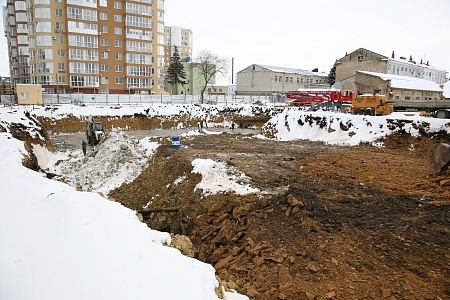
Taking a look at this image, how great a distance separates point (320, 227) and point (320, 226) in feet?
0.13

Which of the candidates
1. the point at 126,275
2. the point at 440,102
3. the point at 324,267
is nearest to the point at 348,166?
the point at 324,267

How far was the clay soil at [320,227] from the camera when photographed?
5047mm

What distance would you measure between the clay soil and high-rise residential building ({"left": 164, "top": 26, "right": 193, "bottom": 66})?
82757 mm

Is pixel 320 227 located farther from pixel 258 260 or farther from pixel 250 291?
pixel 250 291

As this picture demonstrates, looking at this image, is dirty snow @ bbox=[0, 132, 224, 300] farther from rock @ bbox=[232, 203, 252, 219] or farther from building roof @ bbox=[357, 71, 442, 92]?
building roof @ bbox=[357, 71, 442, 92]

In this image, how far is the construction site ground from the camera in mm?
5051

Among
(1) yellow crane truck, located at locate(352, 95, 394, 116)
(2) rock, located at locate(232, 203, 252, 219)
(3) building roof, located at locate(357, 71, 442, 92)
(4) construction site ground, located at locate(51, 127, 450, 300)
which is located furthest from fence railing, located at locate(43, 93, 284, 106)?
(2) rock, located at locate(232, 203, 252, 219)

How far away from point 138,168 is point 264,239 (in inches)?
359

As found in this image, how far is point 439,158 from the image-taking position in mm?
9930

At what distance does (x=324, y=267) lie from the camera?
539cm

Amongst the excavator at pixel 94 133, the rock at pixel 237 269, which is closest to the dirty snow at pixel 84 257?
the rock at pixel 237 269

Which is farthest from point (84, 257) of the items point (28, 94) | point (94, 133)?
point (28, 94)

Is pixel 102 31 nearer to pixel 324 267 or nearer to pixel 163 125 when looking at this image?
pixel 163 125

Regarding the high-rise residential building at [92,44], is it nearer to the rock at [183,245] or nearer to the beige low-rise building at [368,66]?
the beige low-rise building at [368,66]
